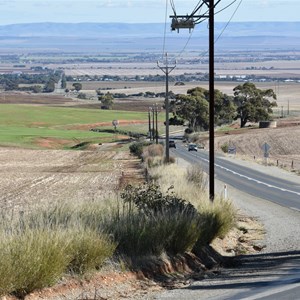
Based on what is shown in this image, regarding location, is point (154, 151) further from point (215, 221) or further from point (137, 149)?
point (215, 221)

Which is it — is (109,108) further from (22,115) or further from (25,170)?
(25,170)

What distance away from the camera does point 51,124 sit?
132875 millimetres

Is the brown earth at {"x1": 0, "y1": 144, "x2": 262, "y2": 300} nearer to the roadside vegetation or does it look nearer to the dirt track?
the dirt track

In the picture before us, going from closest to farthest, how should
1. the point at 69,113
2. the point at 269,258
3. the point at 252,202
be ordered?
the point at 269,258 < the point at 252,202 < the point at 69,113

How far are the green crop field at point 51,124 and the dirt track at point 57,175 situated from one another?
40.7 feet

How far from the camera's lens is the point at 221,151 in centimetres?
9175

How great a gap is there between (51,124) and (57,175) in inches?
3159

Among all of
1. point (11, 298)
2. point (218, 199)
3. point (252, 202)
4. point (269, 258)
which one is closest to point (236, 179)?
point (252, 202)

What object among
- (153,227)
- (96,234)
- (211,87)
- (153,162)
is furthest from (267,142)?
(96,234)

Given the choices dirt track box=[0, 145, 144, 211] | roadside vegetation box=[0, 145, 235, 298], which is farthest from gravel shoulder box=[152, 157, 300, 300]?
dirt track box=[0, 145, 144, 211]

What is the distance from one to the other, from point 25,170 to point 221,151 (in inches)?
1445

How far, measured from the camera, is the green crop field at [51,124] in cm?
10381

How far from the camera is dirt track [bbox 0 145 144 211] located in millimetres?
34281

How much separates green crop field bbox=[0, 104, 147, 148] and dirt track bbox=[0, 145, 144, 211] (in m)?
12.4
